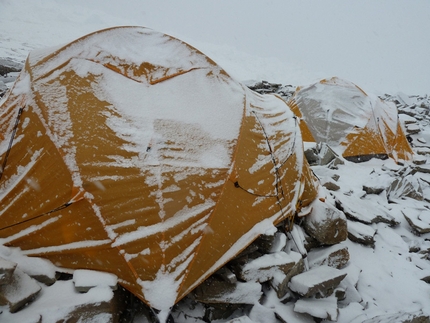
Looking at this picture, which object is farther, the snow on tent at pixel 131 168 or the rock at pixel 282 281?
the rock at pixel 282 281

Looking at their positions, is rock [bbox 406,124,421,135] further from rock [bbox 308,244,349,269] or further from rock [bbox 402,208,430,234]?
rock [bbox 308,244,349,269]

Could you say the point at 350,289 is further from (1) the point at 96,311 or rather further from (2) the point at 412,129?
(2) the point at 412,129

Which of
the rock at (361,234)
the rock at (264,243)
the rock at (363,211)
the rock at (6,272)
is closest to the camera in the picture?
the rock at (6,272)

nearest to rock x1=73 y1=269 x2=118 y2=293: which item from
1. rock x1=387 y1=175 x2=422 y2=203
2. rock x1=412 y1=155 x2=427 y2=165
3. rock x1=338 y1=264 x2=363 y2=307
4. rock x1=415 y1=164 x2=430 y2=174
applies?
rock x1=338 y1=264 x2=363 y2=307

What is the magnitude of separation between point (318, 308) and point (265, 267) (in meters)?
0.66

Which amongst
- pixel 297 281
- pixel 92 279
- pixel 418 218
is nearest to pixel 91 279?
pixel 92 279

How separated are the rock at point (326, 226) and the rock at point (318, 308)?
36.2 inches

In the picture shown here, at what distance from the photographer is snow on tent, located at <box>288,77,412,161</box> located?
743cm

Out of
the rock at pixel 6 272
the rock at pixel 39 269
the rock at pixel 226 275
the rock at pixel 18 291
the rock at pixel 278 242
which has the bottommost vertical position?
the rock at pixel 226 275

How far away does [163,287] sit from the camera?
2.54 meters

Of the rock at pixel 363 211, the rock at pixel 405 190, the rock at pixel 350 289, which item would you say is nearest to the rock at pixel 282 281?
the rock at pixel 350 289

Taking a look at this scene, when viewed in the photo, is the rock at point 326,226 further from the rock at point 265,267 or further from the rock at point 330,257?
the rock at point 265,267

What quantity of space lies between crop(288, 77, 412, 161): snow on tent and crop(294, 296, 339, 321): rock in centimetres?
530

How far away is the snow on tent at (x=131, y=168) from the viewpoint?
2.58 m
